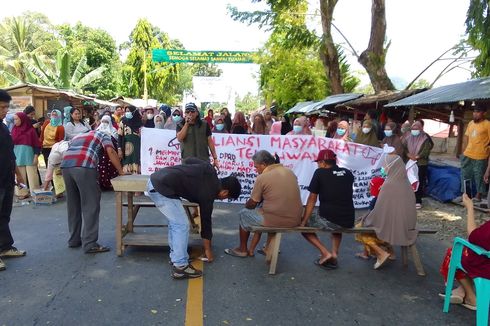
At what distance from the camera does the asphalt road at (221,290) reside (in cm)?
364

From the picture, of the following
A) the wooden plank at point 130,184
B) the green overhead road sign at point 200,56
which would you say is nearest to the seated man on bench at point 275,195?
the wooden plank at point 130,184

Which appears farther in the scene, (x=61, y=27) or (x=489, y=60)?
(x=61, y=27)

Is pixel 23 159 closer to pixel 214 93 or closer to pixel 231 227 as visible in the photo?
pixel 231 227

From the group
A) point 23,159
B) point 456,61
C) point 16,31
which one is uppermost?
point 16,31

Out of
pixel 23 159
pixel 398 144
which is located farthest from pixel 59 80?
pixel 398 144

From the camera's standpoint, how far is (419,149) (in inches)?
332

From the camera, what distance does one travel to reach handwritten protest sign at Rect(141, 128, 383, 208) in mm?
8086

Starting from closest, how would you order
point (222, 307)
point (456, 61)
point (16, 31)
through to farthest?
point (222, 307), point (456, 61), point (16, 31)

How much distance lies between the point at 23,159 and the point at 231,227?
4447mm

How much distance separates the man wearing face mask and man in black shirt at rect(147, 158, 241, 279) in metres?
5.58

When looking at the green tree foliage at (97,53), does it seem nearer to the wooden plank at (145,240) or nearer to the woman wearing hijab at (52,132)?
the woman wearing hijab at (52,132)

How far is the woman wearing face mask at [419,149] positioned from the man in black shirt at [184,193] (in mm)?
5249

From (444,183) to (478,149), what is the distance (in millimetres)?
1155

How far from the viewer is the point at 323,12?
17031 millimetres
